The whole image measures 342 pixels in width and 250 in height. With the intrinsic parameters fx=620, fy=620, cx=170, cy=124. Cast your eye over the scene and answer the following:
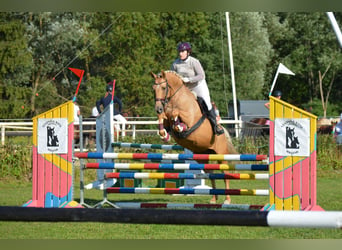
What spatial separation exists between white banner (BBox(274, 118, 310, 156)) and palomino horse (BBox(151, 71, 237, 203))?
195 cm

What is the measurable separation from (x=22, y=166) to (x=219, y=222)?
11072 mm

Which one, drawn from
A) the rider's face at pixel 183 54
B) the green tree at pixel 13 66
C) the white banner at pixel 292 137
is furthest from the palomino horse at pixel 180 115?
the green tree at pixel 13 66

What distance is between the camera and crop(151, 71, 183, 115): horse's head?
26.5 feet

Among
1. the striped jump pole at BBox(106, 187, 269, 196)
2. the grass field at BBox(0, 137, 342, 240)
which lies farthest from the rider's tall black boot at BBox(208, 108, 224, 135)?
the striped jump pole at BBox(106, 187, 269, 196)

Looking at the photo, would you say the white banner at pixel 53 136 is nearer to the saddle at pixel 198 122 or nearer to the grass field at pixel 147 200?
the grass field at pixel 147 200

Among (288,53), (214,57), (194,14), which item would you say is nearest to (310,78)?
(288,53)

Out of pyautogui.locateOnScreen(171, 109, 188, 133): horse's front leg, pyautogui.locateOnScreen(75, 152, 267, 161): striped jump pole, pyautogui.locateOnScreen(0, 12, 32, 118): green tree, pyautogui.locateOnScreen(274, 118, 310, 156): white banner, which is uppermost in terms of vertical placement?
pyautogui.locateOnScreen(0, 12, 32, 118): green tree

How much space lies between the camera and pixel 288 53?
43969 mm

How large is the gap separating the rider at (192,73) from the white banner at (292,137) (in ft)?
6.95

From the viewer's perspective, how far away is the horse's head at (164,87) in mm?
8078

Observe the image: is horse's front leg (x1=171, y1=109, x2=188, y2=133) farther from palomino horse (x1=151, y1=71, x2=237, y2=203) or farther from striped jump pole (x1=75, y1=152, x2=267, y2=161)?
striped jump pole (x1=75, y1=152, x2=267, y2=161)

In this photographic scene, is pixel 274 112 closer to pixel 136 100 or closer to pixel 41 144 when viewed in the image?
pixel 41 144

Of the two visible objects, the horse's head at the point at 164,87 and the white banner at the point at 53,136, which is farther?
the horse's head at the point at 164,87

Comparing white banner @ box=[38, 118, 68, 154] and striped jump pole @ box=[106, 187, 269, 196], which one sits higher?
white banner @ box=[38, 118, 68, 154]
